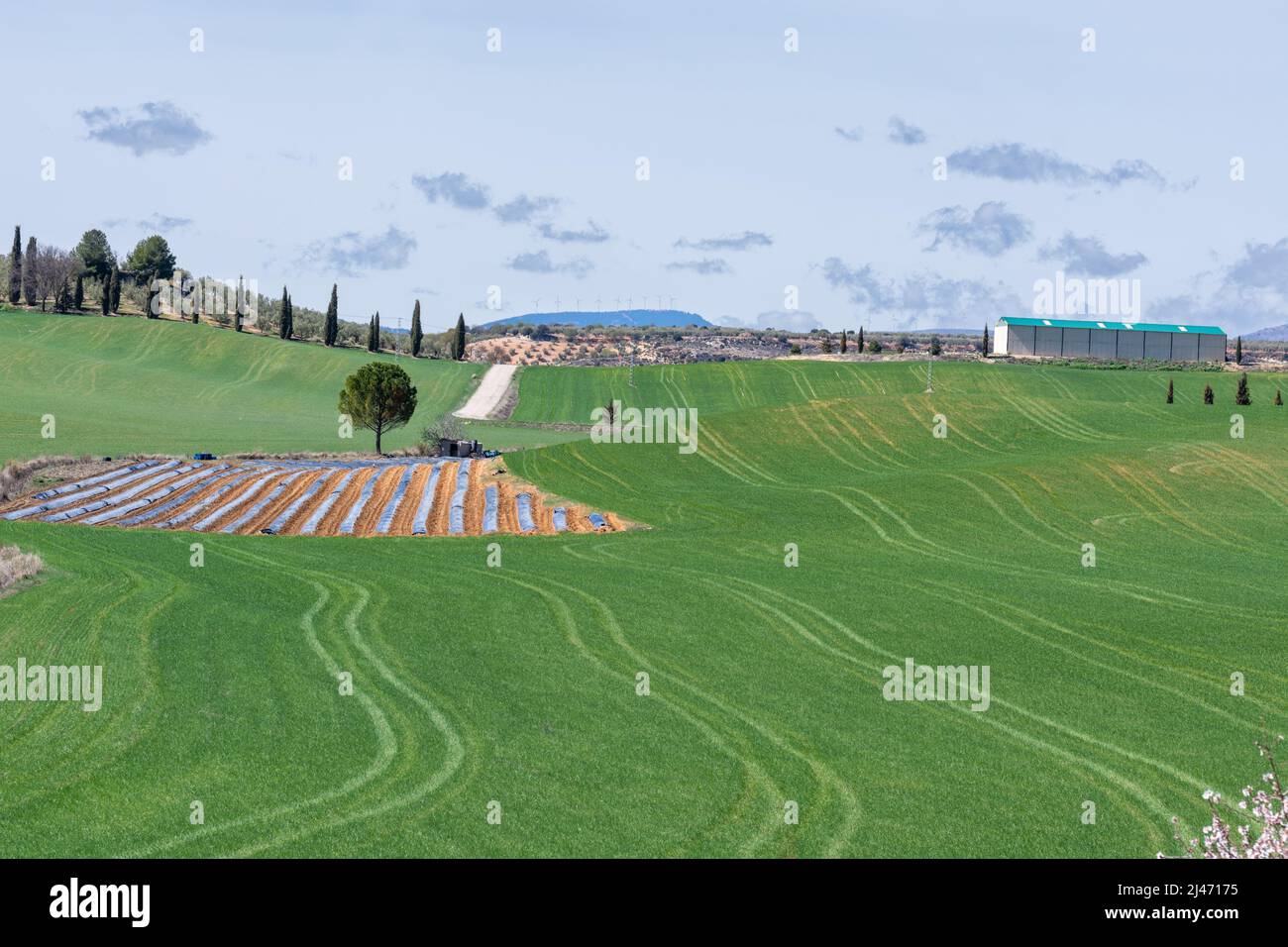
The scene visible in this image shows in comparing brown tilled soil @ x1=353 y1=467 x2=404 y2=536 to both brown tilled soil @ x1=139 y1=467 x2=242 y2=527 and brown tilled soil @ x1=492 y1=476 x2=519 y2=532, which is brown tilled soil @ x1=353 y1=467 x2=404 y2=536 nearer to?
brown tilled soil @ x1=492 y1=476 x2=519 y2=532

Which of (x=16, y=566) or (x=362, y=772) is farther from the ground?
(x=16, y=566)

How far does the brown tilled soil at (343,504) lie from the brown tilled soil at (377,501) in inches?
34.0

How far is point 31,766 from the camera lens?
66.7 feet

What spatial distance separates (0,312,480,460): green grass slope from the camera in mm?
106062

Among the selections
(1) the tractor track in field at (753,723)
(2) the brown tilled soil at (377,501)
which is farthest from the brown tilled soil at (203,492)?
(1) the tractor track in field at (753,723)

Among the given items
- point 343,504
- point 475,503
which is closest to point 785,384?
point 475,503

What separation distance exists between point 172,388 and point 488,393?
36.9 meters

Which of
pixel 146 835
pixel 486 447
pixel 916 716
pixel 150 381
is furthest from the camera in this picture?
pixel 150 381

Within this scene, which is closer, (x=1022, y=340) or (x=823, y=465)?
(x=823, y=465)

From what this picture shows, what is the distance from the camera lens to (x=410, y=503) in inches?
2680

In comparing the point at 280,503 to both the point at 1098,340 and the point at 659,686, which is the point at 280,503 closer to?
the point at 659,686

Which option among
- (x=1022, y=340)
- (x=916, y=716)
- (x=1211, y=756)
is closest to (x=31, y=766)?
(x=916, y=716)
